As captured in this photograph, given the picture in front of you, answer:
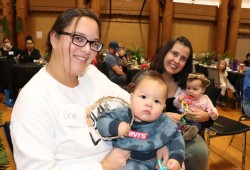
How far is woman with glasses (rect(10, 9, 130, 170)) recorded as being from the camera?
1145 mm

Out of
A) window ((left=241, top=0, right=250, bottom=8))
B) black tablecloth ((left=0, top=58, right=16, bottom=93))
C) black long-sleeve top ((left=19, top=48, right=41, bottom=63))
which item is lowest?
black tablecloth ((left=0, top=58, right=16, bottom=93))

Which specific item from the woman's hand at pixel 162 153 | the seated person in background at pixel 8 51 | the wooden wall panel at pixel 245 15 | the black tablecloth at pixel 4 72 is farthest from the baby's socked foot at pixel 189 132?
the wooden wall panel at pixel 245 15

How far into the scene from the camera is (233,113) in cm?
591

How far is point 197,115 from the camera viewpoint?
2309mm

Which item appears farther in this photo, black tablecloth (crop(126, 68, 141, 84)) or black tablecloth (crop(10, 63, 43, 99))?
black tablecloth (crop(126, 68, 141, 84))

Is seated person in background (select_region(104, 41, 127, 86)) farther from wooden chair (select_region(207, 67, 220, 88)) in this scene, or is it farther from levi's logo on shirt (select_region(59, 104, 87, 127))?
levi's logo on shirt (select_region(59, 104, 87, 127))

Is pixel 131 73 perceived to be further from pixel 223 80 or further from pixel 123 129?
pixel 123 129

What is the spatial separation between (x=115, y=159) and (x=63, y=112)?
15.0 inches

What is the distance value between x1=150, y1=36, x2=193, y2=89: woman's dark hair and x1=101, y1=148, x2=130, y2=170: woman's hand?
4.12 feet

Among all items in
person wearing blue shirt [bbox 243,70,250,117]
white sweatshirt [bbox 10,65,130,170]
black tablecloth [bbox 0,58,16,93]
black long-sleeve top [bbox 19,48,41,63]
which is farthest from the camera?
black long-sleeve top [bbox 19,48,41,63]

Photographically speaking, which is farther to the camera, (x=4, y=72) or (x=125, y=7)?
(x=125, y=7)

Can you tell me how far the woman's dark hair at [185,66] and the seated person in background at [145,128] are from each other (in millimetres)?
996

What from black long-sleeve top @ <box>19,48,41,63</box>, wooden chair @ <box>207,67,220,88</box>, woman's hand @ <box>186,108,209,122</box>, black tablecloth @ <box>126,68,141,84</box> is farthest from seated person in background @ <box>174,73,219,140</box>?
black long-sleeve top @ <box>19,48,41,63</box>

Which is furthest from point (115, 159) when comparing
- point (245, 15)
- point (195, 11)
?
point (245, 15)
